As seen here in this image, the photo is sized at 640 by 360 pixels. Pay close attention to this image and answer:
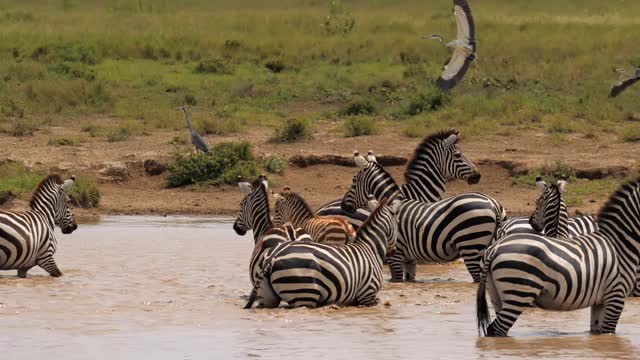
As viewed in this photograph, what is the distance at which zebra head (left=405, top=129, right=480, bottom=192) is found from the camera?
14.3 m

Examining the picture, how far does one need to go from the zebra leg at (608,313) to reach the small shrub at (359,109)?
17.5 metres

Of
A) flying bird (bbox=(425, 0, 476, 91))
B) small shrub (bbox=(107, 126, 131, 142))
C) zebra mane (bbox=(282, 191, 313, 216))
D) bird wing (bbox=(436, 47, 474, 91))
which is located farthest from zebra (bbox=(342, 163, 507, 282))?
small shrub (bbox=(107, 126, 131, 142))

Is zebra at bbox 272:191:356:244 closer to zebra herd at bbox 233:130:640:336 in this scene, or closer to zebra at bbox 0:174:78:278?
zebra herd at bbox 233:130:640:336

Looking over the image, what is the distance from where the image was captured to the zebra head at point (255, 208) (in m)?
12.6

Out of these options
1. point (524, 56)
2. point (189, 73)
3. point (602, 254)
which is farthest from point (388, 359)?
point (524, 56)

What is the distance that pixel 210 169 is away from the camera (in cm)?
2275

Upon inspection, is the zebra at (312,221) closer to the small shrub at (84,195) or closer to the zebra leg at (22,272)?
the zebra leg at (22,272)

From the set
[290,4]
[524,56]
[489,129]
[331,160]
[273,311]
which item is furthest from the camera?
[290,4]

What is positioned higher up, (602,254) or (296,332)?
(602,254)

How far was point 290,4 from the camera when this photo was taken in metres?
60.6

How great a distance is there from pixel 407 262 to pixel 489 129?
1203cm

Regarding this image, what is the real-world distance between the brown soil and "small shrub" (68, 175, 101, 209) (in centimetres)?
17

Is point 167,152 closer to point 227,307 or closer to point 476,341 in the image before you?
point 227,307

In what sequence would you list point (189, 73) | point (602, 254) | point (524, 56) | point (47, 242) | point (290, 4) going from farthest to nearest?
point (290, 4)
point (524, 56)
point (189, 73)
point (47, 242)
point (602, 254)
